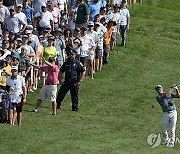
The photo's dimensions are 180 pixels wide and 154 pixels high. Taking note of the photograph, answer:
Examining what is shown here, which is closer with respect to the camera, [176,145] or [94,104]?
[176,145]

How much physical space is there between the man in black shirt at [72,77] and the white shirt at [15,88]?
2.80 metres

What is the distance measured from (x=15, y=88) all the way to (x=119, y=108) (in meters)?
5.47

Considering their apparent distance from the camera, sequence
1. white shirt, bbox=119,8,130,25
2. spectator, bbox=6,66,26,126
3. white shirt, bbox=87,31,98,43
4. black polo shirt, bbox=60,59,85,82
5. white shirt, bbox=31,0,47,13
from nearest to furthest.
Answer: spectator, bbox=6,66,26,126
black polo shirt, bbox=60,59,85,82
white shirt, bbox=87,31,98,43
white shirt, bbox=31,0,47,13
white shirt, bbox=119,8,130,25

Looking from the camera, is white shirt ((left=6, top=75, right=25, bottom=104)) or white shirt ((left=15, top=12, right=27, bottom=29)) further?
white shirt ((left=15, top=12, right=27, bottom=29))

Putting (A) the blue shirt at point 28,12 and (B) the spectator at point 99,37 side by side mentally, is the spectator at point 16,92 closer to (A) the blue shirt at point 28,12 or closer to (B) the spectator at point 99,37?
(A) the blue shirt at point 28,12

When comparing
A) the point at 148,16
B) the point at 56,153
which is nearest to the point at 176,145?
the point at 56,153

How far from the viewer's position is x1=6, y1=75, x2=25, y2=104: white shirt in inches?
937

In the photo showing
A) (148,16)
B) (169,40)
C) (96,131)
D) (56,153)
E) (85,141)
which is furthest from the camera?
(148,16)

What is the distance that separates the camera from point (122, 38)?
3591 centimetres

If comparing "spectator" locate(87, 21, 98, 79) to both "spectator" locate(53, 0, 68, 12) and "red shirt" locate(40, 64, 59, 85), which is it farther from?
"red shirt" locate(40, 64, 59, 85)

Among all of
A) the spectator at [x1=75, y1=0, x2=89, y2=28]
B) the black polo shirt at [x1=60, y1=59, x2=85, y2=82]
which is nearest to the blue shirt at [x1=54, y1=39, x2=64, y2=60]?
the black polo shirt at [x1=60, y1=59, x2=85, y2=82]

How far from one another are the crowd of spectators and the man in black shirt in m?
1.22

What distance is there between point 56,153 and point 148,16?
76.0ft

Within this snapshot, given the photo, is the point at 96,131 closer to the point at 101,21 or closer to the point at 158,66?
the point at 101,21
